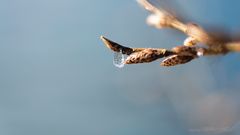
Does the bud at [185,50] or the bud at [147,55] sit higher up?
the bud at [147,55]

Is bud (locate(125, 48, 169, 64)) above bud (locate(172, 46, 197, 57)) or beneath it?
above

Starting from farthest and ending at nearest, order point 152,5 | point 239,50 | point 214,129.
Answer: point 214,129
point 152,5
point 239,50

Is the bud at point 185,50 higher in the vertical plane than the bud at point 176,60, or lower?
lower

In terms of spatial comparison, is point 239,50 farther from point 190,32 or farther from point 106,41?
point 106,41

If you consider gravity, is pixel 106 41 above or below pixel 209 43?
above

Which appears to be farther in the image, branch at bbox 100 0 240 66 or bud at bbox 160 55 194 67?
bud at bbox 160 55 194 67

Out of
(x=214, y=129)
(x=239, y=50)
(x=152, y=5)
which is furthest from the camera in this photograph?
(x=214, y=129)

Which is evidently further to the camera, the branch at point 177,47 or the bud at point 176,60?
the bud at point 176,60

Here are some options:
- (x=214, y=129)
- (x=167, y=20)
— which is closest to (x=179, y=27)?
(x=167, y=20)
